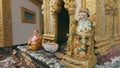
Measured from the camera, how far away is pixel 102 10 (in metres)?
2.24

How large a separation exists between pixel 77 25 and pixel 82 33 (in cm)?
16

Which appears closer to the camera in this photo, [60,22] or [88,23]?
[88,23]

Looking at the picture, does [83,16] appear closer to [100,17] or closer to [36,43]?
[100,17]

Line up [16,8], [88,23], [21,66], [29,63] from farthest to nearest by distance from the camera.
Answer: [16,8] → [21,66] → [29,63] → [88,23]

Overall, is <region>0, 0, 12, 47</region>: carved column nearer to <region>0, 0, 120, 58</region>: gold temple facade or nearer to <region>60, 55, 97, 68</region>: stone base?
<region>0, 0, 120, 58</region>: gold temple facade

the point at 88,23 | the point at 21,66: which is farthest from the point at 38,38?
the point at 88,23

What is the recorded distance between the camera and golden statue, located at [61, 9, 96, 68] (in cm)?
177

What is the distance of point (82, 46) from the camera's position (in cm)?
183

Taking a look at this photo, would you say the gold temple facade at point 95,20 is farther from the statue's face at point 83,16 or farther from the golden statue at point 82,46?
the statue's face at point 83,16

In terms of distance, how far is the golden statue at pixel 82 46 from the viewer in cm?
177

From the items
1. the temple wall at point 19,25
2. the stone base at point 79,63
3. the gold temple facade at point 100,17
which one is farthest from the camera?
the temple wall at point 19,25

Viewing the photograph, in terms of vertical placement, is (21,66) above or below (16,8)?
below

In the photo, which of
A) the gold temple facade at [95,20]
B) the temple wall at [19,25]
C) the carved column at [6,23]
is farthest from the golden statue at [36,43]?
the temple wall at [19,25]

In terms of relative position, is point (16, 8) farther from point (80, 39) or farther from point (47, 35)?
point (80, 39)
